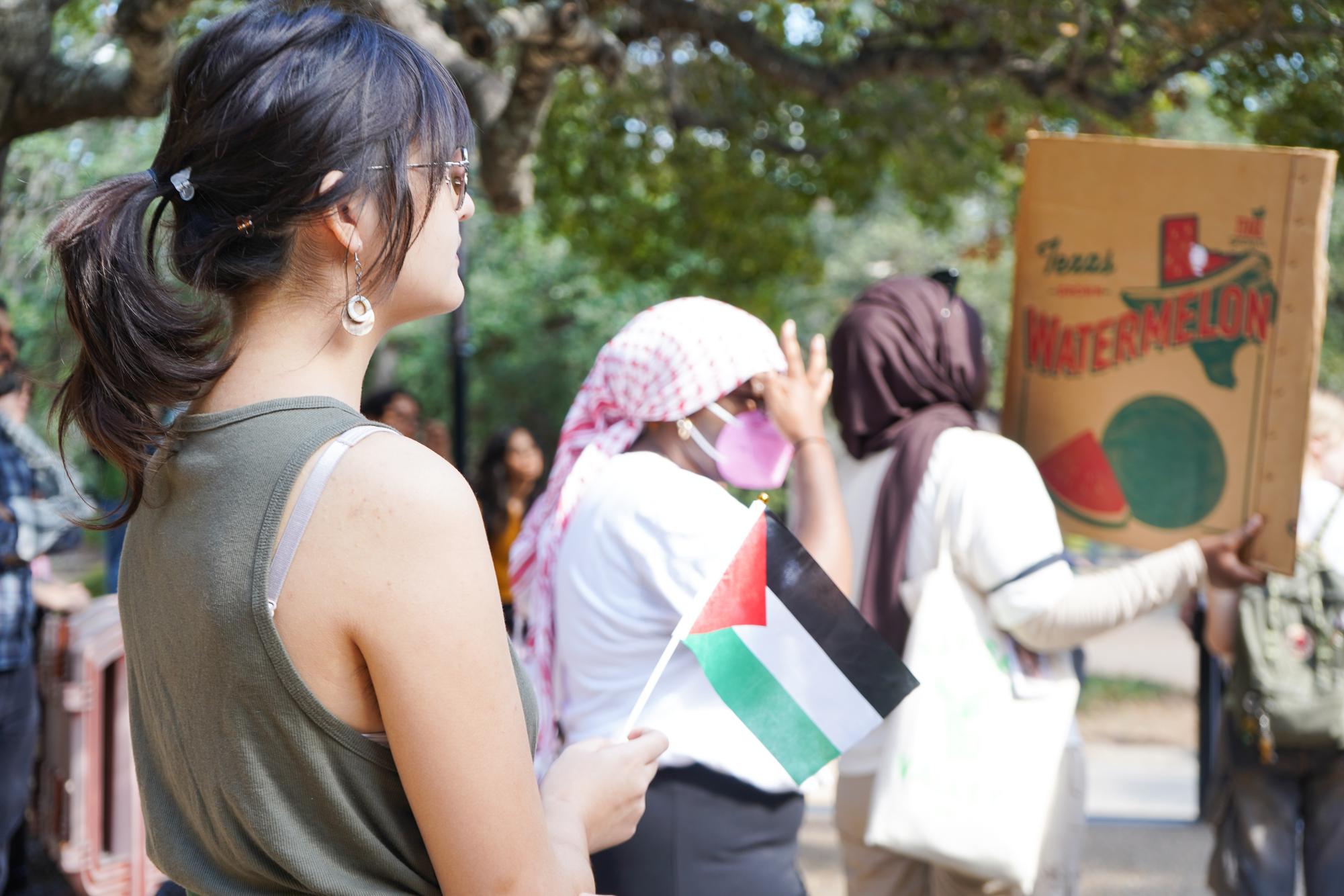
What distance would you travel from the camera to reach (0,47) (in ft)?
11.8

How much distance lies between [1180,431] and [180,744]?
251cm

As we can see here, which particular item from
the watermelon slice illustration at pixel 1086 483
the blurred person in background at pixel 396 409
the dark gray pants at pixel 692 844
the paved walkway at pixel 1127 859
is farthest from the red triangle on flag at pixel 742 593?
the blurred person in background at pixel 396 409

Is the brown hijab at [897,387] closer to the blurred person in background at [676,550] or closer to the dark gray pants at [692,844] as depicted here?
the blurred person in background at [676,550]

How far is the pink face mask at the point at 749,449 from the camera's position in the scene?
2408 millimetres

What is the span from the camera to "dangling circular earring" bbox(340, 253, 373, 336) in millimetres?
1212

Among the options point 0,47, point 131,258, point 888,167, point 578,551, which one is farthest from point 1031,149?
point 888,167

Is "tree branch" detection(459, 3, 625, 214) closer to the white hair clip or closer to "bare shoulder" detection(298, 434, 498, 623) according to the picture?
the white hair clip

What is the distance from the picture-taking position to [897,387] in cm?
309

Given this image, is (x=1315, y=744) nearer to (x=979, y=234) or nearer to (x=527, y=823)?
(x=527, y=823)

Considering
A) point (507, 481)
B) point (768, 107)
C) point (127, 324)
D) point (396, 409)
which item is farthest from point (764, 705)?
point (768, 107)

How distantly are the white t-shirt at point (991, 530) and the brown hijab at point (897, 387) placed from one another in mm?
53

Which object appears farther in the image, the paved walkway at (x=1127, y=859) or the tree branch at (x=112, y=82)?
the paved walkway at (x=1127, y=859)

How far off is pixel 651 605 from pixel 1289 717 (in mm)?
2134

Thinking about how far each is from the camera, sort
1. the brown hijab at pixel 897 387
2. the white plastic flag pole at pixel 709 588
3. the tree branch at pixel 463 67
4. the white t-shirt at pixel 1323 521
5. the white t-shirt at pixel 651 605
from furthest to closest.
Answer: the tree branch at pixel 463 67
the white t-shirt at pixel 1323 521
the brown hijab at pixel 897 387
the white t-shirt at pixel 651 605
the white plastic flag pole at pixel 709 588
